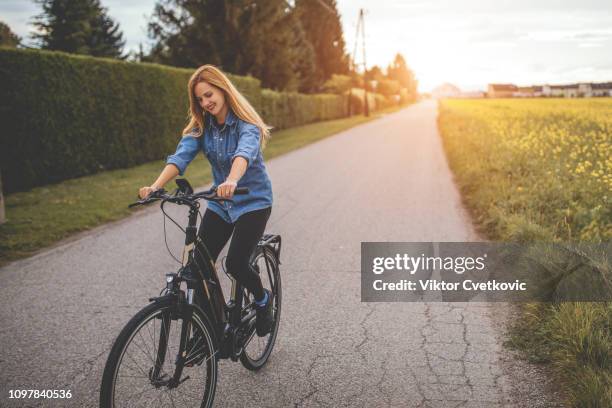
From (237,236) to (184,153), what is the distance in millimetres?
597

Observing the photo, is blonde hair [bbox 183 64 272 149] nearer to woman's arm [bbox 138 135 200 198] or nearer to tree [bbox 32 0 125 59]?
woman's arm [bbox 138 135 200 198]

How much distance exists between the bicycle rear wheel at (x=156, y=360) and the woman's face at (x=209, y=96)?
118 cm

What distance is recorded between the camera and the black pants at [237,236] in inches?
124

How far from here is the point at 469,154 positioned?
13641mm

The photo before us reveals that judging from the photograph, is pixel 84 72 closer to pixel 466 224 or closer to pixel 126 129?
pixel 126 129

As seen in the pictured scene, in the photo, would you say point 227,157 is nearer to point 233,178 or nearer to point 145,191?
point 233,178

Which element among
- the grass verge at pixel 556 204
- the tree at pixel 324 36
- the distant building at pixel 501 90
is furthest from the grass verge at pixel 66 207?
the tree at pixel 324 36

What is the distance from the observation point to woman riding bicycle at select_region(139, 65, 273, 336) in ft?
10.2

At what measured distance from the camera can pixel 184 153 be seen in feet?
10.3

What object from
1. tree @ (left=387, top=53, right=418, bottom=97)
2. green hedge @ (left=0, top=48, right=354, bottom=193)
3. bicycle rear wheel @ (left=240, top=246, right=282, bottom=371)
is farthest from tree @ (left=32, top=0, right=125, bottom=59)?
tree @ (left=387, top=53, right=418, bottom=97)

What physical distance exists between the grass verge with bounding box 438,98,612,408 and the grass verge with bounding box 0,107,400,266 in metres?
5.78

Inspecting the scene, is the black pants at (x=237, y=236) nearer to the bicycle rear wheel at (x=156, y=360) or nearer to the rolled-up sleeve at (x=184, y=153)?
the rolled-up sleeve at (x=184, y=153)

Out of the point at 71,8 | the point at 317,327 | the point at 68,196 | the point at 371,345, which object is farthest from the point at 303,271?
the point at 71,8

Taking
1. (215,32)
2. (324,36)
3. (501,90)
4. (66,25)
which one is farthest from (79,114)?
(324,36)
